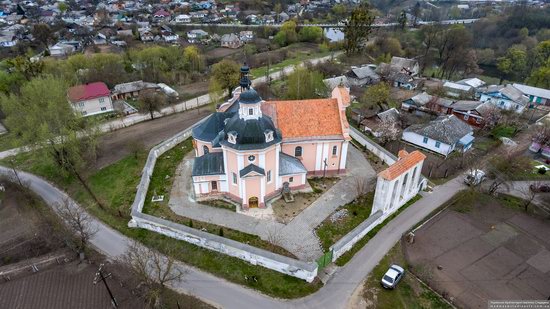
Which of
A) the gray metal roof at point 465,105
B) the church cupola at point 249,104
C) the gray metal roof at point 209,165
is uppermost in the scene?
the church cupola at point 249,104

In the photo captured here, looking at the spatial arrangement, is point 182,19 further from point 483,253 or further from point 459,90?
point 483,253

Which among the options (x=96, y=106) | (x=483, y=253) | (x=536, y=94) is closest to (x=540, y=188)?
(x=483, y=253)

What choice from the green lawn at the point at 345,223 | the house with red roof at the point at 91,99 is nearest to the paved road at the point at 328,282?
the green lawn at the point at 345,223

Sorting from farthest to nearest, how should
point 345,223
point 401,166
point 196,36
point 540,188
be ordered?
point 196,36
point 540,188
point 345,223
point 401,166

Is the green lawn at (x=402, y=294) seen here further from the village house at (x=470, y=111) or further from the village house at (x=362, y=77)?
the village house at (x=362, y=77)

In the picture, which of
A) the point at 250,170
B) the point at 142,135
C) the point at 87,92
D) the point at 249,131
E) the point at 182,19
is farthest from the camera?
the point at 182,19

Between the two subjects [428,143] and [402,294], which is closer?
[402,294]

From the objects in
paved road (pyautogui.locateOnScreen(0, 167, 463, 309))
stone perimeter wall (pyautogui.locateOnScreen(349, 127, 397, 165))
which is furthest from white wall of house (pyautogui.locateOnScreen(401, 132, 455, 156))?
paved road (pyautogui.locateOnScreen(0, 167, 463, 309))

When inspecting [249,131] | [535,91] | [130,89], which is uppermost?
[249,131]
